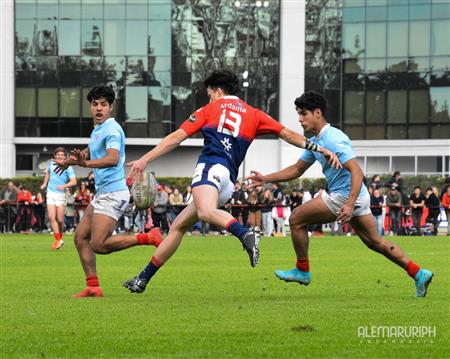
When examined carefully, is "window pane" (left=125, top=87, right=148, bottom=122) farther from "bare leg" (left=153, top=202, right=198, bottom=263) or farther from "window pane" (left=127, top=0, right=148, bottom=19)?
"bare leg" (left=153, top=202, right=198, bottom=263)

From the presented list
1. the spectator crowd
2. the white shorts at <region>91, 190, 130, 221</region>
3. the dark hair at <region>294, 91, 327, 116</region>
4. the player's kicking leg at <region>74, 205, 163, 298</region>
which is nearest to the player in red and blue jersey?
the dark hair at <region>294, 91, 327, 116</region>

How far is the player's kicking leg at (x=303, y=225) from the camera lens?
1279 cm

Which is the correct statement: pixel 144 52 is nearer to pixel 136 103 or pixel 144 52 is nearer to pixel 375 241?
pixel 136 103

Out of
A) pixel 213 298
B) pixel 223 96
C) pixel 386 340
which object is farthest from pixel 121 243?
pixel 386 340

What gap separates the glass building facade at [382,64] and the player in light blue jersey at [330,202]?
49.5 m

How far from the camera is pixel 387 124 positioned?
62.1m

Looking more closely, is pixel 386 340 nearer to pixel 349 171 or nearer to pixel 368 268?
pixel 349 171

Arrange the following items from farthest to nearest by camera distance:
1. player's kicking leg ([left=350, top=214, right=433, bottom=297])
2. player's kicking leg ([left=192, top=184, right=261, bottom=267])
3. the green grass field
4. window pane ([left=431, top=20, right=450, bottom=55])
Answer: window pane ([left=431, top=20, right=450, bottom=55])
player's kicking leg ([left=350, top=214, right=433, bottom=297])
player's kicking leg ([left=192, top=184, right=261, bottom=267])
the green grass field

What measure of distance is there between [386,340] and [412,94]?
54192mm

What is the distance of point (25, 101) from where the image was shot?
6309 centimetres

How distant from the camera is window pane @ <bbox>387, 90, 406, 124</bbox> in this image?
61.9 m

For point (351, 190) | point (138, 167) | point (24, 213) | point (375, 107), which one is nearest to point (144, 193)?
point (351, 190)

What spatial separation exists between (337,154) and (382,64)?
50.5 meters

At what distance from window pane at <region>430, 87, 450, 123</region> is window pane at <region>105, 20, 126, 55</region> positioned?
16980 millimetres
